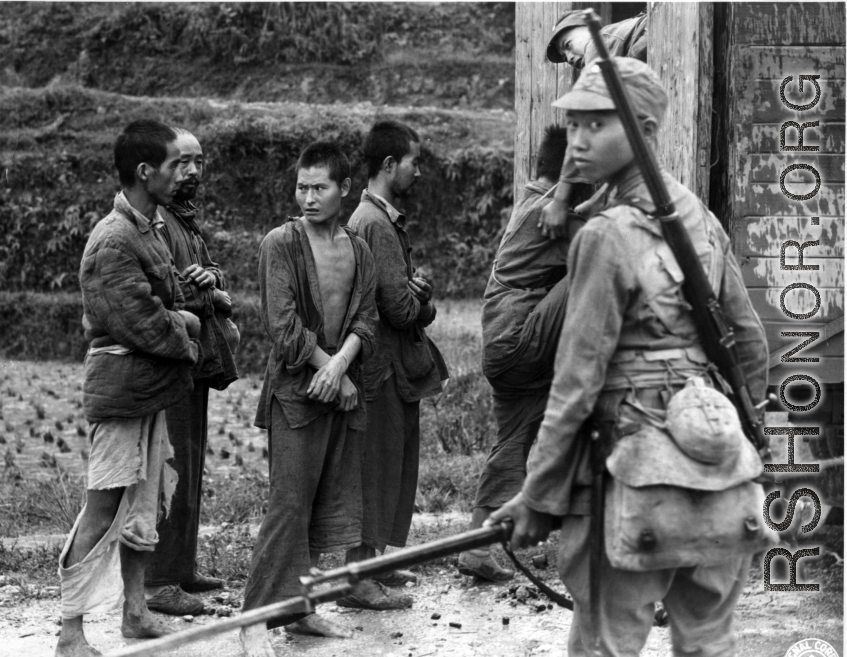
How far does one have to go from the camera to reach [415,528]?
607 centimetres

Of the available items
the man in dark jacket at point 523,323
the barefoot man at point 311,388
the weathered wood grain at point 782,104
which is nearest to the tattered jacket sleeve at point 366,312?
the barefoot man at point 311,388

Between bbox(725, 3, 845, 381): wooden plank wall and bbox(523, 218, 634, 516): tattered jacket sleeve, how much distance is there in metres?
2.33

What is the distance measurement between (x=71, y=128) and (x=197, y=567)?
1223cm

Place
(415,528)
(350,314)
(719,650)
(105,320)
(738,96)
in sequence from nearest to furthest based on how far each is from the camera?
(719,650), (105,320), (350,314), (738,96), (415,528)

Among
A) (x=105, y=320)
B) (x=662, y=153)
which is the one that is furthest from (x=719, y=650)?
(x=662, y=153)

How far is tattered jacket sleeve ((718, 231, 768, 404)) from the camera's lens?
3145 mm

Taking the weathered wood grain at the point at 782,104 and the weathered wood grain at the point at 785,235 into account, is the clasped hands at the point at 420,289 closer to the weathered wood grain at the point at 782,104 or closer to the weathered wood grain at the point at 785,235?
the weathered wood grain at the point at 785,235

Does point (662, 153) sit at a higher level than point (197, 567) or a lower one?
higher

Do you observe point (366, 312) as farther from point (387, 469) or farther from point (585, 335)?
point (585, 335)

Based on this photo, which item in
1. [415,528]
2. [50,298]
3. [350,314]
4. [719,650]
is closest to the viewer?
[719,650]

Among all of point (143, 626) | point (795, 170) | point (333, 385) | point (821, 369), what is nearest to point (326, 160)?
point (333, 385)

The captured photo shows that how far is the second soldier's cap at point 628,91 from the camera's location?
2959 millimetres

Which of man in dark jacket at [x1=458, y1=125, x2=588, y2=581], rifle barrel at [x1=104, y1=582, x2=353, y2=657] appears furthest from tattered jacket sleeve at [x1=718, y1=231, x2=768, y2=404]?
man in dark jacket at [x1=458, y1=125, x2=588, y2=581]

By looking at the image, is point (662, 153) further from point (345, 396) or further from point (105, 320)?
point (105, 320)
